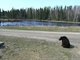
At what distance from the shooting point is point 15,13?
506 feet

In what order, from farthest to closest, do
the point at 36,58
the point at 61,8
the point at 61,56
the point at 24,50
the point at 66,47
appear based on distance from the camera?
1. the point at 61,8
2. the point at 66,47
3. the point at 24,50
4. the point at 61,56
5. the point at 36,58

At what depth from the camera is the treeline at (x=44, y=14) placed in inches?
5694

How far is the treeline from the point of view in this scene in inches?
5694

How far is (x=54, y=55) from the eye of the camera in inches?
546

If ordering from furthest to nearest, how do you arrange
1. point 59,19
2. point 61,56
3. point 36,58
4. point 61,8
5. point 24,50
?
point 61,8, point 59,19, point 24,50, point 61,56, point 36,58

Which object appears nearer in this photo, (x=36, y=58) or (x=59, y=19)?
(x=36, y=58)

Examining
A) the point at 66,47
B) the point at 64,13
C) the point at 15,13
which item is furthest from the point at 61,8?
the point at 66,47

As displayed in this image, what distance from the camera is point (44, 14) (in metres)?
150

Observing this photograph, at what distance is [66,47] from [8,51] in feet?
16.4

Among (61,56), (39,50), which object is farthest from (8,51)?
(61,56)

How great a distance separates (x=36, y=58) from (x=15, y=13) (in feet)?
469

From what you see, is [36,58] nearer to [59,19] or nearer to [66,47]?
[66,47]

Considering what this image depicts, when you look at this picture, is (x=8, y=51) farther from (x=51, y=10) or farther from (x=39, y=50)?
(x=51, y=10)

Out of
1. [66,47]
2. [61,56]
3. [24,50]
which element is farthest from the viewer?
[66,47]
